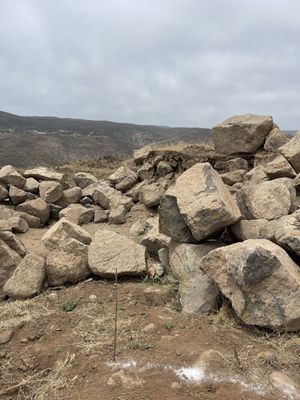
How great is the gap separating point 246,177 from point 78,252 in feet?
14.0

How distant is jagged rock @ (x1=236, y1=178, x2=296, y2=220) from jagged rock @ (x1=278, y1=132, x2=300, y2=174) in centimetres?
173

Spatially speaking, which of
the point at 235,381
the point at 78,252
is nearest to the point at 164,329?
the point at 235,381

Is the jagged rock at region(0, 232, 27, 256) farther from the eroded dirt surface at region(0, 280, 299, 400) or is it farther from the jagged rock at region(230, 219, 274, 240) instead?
the jagged rock at region(230, 219, 274, 240)

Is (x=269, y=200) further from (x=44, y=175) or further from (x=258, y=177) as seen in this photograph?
Answer: (x=44, y=175)

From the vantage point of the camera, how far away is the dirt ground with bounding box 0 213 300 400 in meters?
3.43

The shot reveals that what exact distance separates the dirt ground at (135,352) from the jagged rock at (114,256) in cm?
43

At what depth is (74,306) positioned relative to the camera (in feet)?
17.1

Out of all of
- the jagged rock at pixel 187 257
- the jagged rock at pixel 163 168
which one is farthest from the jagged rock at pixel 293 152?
the jagged rock at pixel 163 168

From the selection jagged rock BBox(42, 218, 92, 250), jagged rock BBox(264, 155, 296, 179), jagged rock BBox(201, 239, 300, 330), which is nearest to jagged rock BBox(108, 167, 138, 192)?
jagged rock BBox(264, 155, 296, 179)

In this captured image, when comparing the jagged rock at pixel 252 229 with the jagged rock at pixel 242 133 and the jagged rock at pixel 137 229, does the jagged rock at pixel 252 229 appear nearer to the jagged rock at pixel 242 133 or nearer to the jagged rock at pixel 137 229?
the jagged rock at pixel 137 229

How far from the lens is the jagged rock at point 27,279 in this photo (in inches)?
220

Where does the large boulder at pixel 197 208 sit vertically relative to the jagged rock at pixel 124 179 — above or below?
above

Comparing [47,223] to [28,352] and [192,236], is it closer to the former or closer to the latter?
[192,236]

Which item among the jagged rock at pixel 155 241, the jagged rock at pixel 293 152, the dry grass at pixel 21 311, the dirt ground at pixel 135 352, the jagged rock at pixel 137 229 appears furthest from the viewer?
the jagged rock at pixel 137 229
